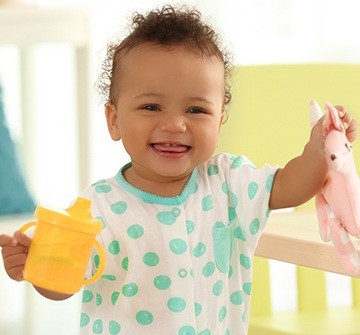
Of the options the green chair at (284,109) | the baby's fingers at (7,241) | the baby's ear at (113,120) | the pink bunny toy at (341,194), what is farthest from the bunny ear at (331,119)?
the green chair at (284,109)

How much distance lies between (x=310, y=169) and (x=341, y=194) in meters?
0.06

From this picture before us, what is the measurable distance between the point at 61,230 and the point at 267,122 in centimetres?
91

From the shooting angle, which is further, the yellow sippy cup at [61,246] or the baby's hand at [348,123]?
the baby's hand at [348,123]

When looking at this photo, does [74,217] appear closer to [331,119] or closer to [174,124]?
[174,124]

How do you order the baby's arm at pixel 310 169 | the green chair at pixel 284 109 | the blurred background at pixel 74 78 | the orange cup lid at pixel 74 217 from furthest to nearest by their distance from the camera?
1. the blurred background at pixel 74 78
2. the green chair at pixel 284 109
3. the baby's arm at pixel 310 169
4. the orange cup lid at pixel 74 217

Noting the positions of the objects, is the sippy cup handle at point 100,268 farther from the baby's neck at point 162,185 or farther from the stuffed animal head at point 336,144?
the stuffed animal head at point 336,144

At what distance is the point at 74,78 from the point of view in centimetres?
348

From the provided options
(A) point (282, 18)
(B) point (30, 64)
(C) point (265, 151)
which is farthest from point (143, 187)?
(A) point (282, 18)

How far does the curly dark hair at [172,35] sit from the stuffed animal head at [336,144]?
0.20 meters

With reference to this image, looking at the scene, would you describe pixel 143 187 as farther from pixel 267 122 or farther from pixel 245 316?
pixel 267 122

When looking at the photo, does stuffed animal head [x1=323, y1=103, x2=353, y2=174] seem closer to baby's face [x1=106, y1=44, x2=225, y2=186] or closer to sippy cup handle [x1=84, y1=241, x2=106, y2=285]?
baby's face [x1=106, y1=44, x2=225, y2=186]

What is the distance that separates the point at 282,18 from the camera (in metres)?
3.71

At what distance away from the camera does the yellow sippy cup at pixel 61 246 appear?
1277 millimetres

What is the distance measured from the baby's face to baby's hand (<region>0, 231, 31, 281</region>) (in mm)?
198
